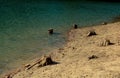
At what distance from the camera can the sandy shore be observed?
1236 cm

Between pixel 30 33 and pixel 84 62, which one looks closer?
pixel 84 62

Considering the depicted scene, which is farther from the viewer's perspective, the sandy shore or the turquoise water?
the turquoise water

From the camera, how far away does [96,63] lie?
540 inches

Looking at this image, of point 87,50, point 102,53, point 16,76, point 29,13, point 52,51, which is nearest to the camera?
point 16,76

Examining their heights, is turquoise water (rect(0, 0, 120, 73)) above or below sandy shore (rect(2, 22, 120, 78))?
above

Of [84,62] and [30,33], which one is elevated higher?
[30,33]

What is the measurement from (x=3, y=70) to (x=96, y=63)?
4.44 m

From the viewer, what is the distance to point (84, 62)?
46.6ft

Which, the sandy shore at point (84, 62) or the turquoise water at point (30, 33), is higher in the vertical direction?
the turquoise water at point (30, 33)

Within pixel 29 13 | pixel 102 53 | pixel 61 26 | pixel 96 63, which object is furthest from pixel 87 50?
pixel 29 13

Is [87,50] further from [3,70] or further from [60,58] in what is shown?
[3,70]

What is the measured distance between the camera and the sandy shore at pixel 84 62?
40.5 ft

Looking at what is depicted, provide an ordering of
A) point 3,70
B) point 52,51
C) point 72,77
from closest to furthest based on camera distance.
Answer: point 72,77
point 3,70
point 52,51

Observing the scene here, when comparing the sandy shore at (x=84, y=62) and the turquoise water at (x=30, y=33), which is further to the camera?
the turquoise water at (x=30, y=33)
